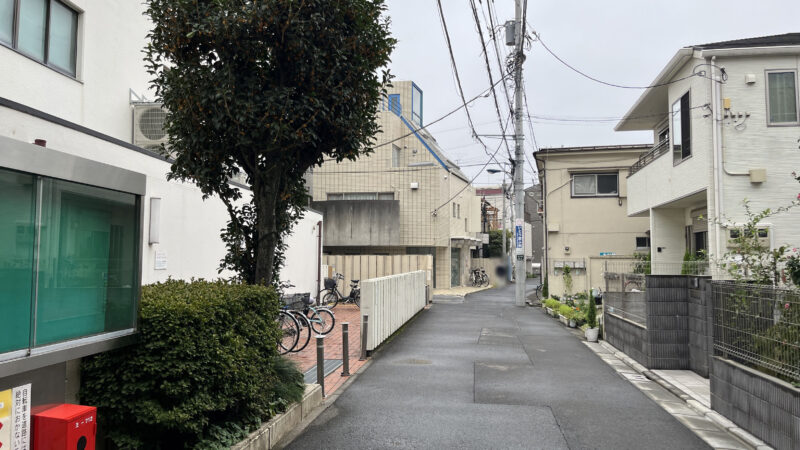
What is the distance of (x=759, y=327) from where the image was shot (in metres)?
5.60

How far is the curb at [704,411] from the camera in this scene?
5.25m

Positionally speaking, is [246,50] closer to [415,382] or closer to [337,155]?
[337,155]

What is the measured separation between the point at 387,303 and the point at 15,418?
9.07 metres

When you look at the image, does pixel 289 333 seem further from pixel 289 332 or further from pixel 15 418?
pixel 15 418

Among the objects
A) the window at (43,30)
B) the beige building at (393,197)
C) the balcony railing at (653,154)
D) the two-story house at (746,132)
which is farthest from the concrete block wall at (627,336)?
the beige building at (393,197)

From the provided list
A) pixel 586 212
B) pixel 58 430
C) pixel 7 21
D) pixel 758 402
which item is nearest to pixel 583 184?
pixel 586 212

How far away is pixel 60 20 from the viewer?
952 cm

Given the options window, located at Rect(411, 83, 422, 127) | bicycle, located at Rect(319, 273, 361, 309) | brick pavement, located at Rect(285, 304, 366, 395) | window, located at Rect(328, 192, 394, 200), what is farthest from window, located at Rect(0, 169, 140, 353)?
window, located at Rect(411, 83, 422, 127)

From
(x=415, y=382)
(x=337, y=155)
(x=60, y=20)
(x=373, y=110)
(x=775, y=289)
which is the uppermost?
(x=60, y=20)

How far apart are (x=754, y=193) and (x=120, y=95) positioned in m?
13.5

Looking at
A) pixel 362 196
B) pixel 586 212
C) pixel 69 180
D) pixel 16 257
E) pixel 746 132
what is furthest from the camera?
pixel 362 196

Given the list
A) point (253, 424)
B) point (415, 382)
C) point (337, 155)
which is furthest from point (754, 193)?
point (253, 424)

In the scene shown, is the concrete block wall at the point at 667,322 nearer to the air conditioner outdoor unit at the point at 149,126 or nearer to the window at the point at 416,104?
the air conditioner outdoor unit at the point at 149,126

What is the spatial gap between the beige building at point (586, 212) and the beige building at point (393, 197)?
23.5 feet
